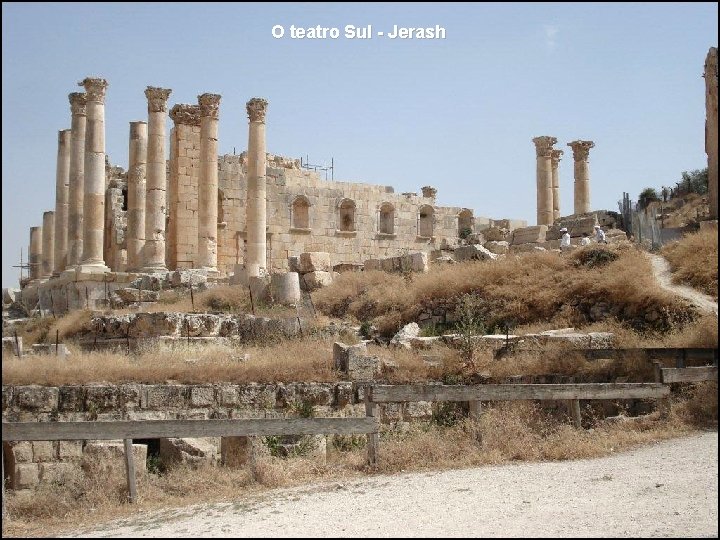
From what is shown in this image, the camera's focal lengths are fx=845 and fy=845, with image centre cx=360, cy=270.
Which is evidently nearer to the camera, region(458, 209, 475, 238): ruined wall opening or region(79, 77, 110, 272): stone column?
region(79, 77, 110, 272): stone column

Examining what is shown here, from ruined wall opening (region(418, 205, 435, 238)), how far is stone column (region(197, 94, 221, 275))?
12.9 m

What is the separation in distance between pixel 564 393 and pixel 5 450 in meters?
7.02

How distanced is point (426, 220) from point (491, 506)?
33206mm

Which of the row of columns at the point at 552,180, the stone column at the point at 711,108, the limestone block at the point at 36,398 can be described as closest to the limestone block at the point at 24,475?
the limestone block at the point at 36,398

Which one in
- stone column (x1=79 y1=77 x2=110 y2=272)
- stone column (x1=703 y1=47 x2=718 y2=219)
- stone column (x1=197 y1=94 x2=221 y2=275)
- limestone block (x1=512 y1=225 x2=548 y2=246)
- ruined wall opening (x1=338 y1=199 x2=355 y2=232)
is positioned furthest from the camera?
ruined wall opening (x1=338 y1=199 x2=355 y2=232)

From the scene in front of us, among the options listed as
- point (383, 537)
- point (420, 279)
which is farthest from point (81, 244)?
point (383, 537)

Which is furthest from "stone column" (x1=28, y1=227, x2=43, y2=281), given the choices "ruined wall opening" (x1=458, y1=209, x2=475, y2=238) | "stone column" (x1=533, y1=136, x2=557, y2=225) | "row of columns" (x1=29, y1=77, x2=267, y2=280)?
"stone column" (x1=533, y1=136, x2=557, y2=225)

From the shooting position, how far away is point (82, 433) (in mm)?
8414

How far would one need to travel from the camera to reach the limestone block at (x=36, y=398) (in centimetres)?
1127

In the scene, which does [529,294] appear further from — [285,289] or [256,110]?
[256,110]

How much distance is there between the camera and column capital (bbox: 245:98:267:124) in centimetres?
3097

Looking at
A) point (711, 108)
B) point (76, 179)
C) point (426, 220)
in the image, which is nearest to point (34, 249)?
point (76, 179)

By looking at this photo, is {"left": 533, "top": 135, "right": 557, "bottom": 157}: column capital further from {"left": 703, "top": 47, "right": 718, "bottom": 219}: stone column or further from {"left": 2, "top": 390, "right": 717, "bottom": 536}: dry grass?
{"left": 2, "top": 390, "right": 717, "bottom": 536}: dry grass

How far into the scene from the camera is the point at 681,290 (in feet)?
56.0
